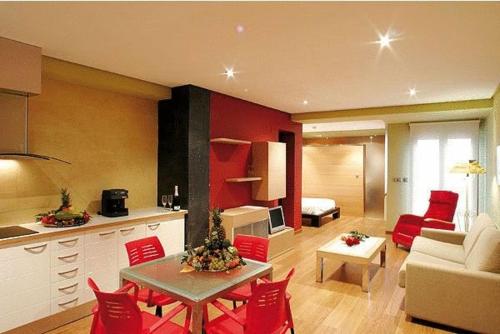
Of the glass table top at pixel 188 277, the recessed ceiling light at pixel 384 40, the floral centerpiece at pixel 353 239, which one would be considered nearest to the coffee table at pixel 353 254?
the floral centerpiece at pixel 353 239

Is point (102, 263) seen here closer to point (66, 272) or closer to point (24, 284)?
point (66, 272)

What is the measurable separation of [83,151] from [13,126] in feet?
2.75

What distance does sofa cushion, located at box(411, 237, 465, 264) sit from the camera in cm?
380

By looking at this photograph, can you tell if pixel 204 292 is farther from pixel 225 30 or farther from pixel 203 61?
pixel 203 61

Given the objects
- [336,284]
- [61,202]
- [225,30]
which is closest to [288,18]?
[225,30]

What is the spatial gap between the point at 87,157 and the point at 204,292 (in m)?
Result: 2.49

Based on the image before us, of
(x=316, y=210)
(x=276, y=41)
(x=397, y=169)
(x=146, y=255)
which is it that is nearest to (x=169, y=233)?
(x=146, y=255)

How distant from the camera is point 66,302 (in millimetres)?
3006

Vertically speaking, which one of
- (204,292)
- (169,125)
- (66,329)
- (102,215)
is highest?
(169,125)

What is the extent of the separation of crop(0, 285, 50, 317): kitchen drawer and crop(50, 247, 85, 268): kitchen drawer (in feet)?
0.71

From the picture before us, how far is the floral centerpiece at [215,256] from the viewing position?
2.42 metres

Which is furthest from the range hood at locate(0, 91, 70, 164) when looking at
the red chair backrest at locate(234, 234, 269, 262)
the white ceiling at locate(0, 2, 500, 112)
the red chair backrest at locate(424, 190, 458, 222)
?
the red chair backrest at locate(424, 190, 458, 222)

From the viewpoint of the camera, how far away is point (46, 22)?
236 cm

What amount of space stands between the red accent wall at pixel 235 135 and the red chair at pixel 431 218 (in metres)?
2.33
